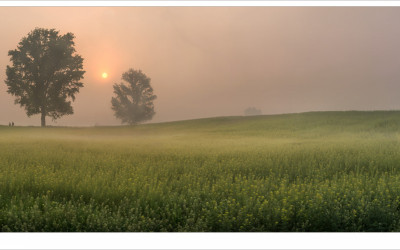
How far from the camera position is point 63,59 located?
4491cm

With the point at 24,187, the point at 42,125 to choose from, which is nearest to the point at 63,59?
the point at 42,125

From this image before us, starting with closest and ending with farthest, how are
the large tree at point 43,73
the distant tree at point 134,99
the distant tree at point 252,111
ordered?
1. the large tree at point 43,73
2. the distant tree at point 134,99
3. the distant tree at point 252,111

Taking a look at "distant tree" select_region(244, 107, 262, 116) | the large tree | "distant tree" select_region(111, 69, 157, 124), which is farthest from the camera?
"distant tree" select_region(244, 107, 262, 116)

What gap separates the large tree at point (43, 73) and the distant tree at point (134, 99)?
50.9 ft

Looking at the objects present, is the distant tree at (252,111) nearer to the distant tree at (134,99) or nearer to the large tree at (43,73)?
the distant tree at (134,99)

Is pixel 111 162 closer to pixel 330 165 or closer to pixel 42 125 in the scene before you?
pixel 330 165

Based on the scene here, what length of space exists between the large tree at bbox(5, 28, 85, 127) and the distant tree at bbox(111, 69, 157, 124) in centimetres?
1552

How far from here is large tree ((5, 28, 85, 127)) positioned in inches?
1698

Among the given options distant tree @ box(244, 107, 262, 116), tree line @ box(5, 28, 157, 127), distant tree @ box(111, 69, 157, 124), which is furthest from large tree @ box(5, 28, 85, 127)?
distant tree @ box(244, 107, 262, 116)

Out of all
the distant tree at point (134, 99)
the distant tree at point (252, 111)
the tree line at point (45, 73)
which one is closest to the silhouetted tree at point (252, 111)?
the distant tree at point (252, 111)

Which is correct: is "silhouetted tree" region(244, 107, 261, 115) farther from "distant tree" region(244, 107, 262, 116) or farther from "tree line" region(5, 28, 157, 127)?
"tree line" region(5, 28, 157, 127)

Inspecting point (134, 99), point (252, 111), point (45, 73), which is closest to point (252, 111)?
point (252, 111)

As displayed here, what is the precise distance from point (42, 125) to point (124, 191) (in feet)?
142

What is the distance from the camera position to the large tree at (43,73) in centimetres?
4312
